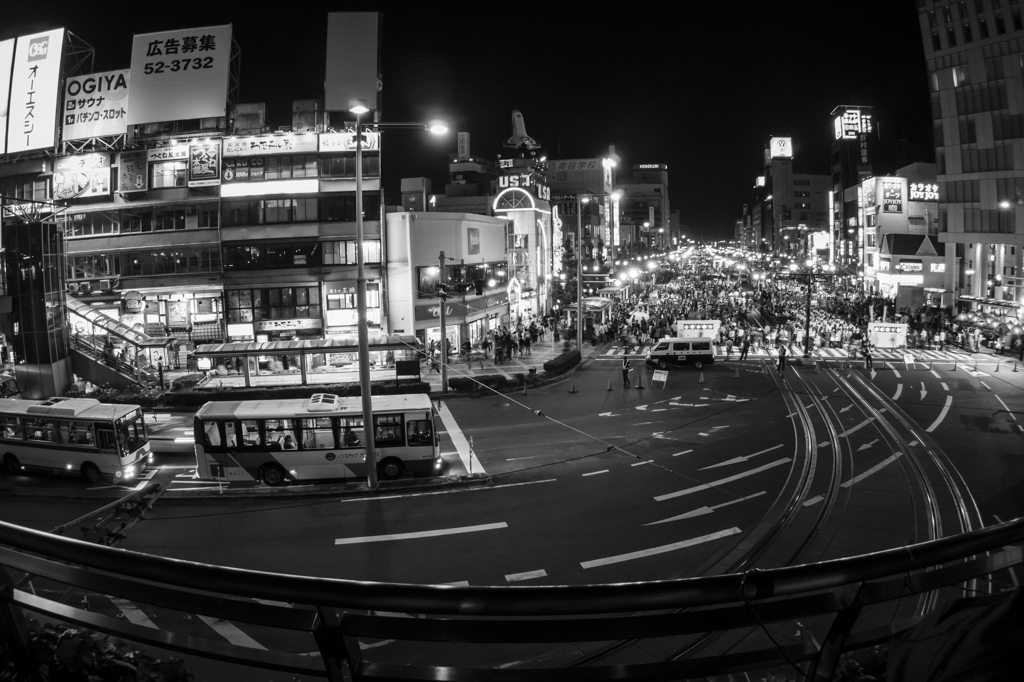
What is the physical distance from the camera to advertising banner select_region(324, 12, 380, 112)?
1586 cm

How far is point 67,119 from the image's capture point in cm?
4444

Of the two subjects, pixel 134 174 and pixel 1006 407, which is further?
pixel 134 174

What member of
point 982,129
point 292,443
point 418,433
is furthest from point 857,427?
point 982,129

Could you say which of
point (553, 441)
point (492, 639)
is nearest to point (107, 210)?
point (553, 441)

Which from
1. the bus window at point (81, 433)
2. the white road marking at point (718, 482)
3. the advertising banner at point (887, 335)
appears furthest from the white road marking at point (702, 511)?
the advertising banner at point (887, 335)

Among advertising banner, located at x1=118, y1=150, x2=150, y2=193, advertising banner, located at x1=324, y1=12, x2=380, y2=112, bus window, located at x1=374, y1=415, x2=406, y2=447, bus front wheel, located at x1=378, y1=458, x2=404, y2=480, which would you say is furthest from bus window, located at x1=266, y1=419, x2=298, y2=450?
advertising banner, located at x1=118, y1=150, x2=150, y2=193

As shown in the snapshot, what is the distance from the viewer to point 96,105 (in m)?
44.0

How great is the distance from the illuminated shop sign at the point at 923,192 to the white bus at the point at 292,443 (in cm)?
9116

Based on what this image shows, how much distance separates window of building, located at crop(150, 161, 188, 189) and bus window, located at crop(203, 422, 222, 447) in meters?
31.3

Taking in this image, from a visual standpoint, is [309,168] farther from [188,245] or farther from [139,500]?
[139,500]

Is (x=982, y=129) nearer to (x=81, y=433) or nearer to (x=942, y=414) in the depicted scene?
(x=942, y=414)

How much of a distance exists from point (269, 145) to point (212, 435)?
29459 millimetres

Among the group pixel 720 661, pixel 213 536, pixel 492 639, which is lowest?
pixel 213 536

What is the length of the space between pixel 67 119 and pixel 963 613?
55100 mm
